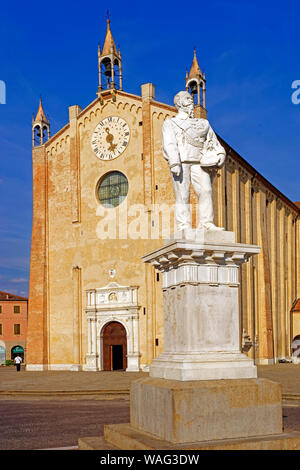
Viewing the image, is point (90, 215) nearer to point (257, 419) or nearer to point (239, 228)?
point (239, 228)

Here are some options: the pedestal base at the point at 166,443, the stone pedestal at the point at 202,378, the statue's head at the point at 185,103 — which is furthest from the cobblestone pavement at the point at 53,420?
the statue's head at the point at 185,103

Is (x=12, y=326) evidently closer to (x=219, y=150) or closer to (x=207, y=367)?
(x=219, y=150)

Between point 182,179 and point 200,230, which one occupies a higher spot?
point 182,179

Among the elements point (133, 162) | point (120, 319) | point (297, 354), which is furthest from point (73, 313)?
point (297, 354)

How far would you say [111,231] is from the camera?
1339 inches

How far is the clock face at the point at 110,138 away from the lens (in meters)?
34.6

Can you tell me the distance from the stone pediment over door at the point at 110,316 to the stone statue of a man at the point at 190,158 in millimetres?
24975

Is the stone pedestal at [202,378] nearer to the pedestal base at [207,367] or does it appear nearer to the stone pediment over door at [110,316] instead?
the pedestal base at [207,367]

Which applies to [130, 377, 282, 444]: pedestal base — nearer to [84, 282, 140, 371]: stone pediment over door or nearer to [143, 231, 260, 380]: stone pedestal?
[143, 231, 260, 380]: stone pedestal

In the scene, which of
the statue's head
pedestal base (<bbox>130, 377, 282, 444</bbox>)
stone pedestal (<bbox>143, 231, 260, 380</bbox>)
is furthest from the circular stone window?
pedestal base (<bbox>130, 377, 282, 444</bbox>)

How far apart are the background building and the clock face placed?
40136 mm

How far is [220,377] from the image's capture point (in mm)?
6648

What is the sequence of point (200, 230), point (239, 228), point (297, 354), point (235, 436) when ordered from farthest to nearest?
point (297, 354), point (239, 228), point (200, 230), point (235, 436)

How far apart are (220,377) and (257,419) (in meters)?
0.62
